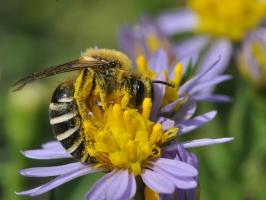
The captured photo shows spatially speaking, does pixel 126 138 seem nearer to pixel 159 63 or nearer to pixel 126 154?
pixel 126 154

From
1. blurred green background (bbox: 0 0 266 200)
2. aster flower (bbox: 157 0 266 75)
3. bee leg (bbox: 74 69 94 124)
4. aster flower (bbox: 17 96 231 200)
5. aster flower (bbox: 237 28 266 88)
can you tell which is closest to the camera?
aster flower (bbox: 17 96 231 200)

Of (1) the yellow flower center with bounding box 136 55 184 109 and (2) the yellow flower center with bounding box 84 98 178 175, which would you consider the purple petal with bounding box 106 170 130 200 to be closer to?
(2) the yellow flower center with bounding box 84 98 178 175

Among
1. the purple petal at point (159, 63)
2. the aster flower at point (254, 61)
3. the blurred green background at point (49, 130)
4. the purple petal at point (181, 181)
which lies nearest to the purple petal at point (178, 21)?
the blurred green background at point (49, 130)

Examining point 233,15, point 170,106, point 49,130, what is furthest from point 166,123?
point 233,15

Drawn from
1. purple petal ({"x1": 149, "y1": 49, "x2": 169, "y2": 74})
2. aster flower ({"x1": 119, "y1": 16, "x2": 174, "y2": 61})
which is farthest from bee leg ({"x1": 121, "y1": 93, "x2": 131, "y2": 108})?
aster flower ({"x1": 119, "y1": 16, "x2": 174, "y2": 61})

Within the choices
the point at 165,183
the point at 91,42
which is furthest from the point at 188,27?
the point at 165,183

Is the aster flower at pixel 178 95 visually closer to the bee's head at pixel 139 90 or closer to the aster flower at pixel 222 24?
the bee's head at pixel 139 90

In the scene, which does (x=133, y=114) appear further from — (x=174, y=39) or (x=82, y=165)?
(x=174, y=39)
